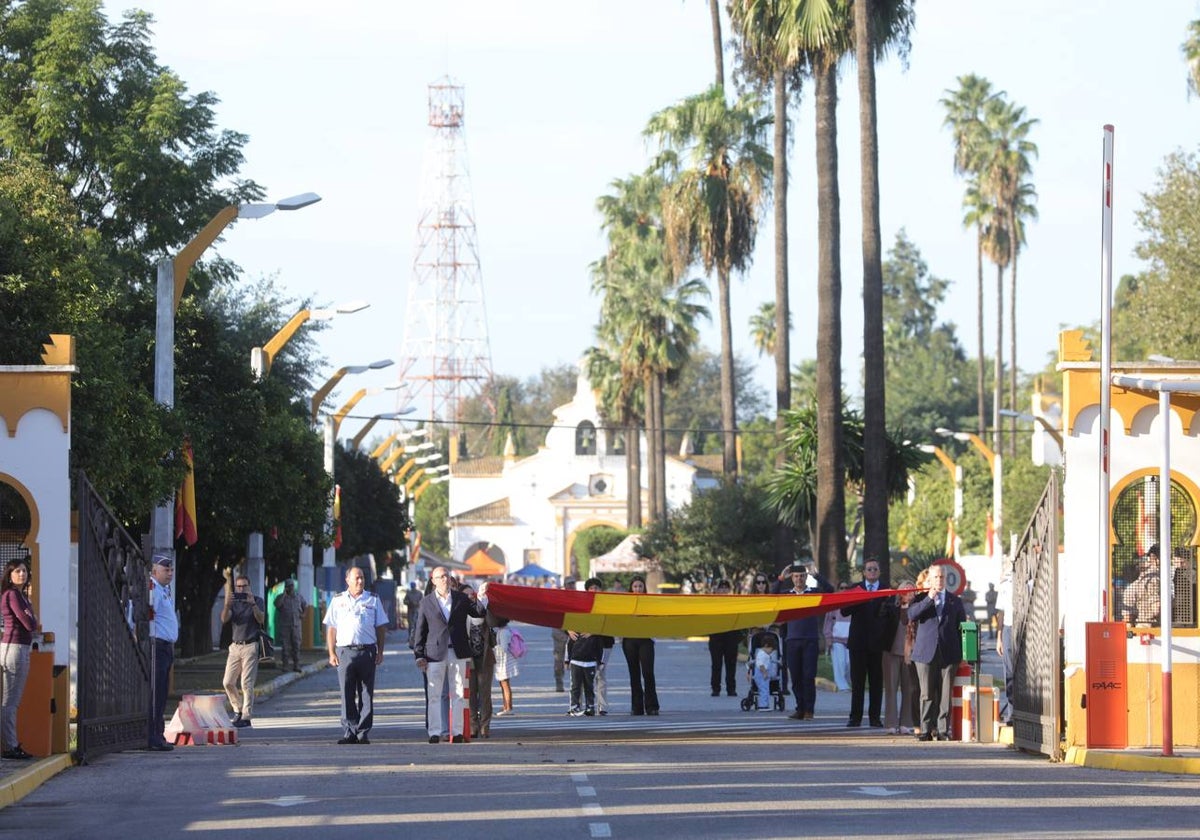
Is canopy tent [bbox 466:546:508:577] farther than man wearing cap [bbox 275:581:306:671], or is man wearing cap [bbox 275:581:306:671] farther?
canopy tent [bbox 466:546:508:577]

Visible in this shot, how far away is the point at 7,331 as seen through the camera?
2639 cm

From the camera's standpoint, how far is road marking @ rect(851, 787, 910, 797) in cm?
1529

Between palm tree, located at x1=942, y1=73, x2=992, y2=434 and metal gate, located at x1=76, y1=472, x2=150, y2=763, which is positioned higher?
palm tree, located at x1=942, y1=73, x2=992, y2=434

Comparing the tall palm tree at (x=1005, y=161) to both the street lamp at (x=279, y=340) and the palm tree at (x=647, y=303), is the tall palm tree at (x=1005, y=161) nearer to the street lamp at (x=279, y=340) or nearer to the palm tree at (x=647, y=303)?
the palm tree at (x=647, y=303)

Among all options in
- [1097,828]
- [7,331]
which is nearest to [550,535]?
[7,331]

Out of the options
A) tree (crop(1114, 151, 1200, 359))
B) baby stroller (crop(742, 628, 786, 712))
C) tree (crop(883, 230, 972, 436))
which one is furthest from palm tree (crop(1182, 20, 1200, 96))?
tree (crop(883, 230, 972, 436))

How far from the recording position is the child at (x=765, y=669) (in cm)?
2777

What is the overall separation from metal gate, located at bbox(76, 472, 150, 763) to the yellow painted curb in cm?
44

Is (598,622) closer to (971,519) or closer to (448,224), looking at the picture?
(971,519)

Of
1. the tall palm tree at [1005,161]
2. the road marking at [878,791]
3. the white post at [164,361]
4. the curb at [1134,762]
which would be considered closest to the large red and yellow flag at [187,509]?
the white post at [164,361]

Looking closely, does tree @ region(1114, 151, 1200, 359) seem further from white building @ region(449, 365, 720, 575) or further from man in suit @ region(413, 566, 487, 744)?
white building @ region(449, 365, 720, 575)

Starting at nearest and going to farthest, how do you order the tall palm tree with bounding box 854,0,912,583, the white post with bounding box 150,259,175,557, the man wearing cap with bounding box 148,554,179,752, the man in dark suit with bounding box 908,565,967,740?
the man wearing cap with bounding box 148,554,179,752 → the man in dark suit with bounding box 908,565,967,740 → the white post with bounding box 150,259,175,557 → the tall palm tree with bounding box 854,0,912,583

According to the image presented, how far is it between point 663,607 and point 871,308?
13.5 m

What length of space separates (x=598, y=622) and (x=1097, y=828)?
36.3 ft
